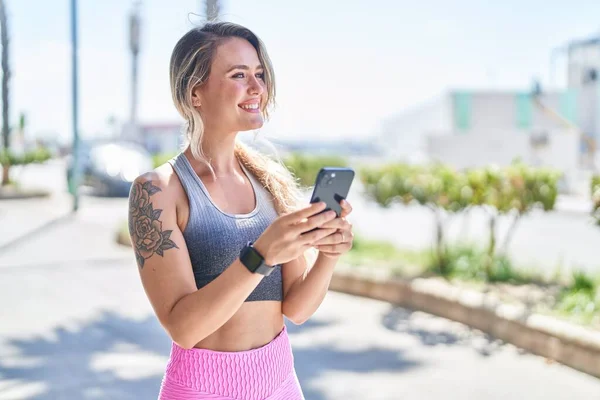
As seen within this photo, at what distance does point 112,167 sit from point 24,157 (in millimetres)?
2690

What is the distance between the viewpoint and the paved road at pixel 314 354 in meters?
4.84

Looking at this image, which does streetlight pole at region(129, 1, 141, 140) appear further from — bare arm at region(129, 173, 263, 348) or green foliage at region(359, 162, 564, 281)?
bare arm at region(129, 173, 263, 348)

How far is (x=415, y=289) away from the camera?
6.99m

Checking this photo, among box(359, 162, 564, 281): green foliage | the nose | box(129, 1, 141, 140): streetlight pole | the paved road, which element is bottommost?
the paved road

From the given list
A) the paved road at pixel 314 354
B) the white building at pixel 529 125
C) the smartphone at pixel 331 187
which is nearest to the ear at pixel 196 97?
the smartphone at pixel 331 187

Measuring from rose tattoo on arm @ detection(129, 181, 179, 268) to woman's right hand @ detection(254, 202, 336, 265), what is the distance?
30cm

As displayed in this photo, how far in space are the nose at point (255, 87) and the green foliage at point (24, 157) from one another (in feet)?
69.7

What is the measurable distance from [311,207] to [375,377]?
3879 mm

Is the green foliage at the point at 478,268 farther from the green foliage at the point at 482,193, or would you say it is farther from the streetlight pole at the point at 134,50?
the streetlight pole at the point at 134,50

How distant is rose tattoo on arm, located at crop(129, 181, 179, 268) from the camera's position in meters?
1.70

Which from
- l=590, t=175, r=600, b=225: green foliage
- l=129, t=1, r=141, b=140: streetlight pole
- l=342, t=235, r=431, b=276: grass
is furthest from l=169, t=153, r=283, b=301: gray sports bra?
l=129, t=1, r=141, b=140: streetlight pole

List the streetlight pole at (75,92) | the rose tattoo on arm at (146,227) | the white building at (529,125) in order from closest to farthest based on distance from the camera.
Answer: the rose tattoo on arm at (146,227)
the streetlight pole at (75,92)
the white building at (529,125)

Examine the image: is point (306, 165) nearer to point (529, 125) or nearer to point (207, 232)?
point (207, 232)

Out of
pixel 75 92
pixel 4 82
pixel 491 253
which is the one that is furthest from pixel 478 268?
pixel 4 82
